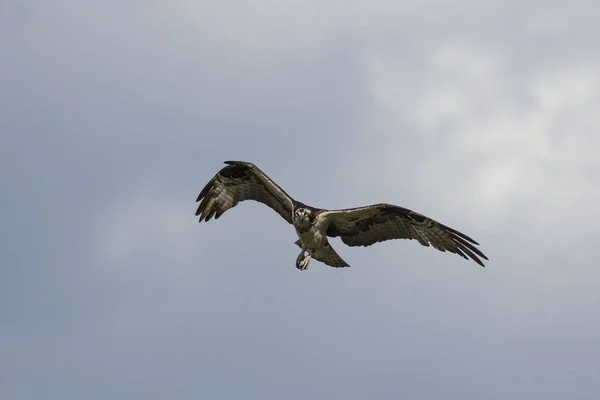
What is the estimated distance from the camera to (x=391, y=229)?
30.6 meters

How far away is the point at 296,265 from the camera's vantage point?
30531mm

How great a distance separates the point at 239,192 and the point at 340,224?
3.44 metres

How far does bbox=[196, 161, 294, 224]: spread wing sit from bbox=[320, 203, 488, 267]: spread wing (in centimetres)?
153

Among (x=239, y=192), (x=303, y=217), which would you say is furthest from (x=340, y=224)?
(x=239, y=192)

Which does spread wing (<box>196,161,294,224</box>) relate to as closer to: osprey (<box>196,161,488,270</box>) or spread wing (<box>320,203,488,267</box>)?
osprey (<box>196,161,488,270</box>)

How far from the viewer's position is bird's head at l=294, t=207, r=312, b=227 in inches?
1193

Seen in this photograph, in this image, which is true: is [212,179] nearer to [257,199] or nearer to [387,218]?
[257,199]

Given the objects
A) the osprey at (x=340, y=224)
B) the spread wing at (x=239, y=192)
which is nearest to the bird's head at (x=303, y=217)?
the osprey at (x=340, y=224)

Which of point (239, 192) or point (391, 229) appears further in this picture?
point (239, 192)

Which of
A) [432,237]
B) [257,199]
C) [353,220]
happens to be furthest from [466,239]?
[257,199]

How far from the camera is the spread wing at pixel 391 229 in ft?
97.5

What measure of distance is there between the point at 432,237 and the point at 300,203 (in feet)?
11.2

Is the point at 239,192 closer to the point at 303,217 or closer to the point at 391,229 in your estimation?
the point at 303,217

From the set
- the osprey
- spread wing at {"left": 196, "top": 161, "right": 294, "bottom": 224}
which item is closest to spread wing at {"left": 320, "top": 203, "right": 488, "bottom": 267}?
the osprey
